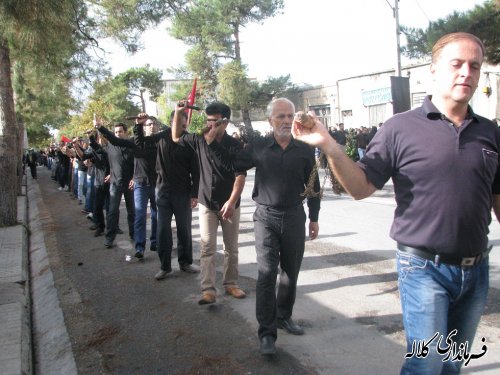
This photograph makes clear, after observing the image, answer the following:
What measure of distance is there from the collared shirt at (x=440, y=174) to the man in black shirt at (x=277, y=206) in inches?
56.7

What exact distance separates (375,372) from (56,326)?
306 centimetres

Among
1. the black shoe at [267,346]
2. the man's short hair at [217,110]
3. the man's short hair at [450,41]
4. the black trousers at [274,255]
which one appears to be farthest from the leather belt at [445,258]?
the man's short hair at [217,110]

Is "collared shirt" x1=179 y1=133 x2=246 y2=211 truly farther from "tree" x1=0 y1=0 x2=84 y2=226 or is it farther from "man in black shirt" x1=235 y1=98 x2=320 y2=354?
"tree" x1=0 y1=0 x2=84 y2=226

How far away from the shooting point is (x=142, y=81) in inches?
2709

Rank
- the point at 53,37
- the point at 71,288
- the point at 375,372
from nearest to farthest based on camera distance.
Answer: the point at 375,372
the point at 71,288
the point at 53,37

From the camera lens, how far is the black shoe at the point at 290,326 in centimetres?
382

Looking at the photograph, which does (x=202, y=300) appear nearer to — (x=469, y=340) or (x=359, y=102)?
(x=469, y=340)

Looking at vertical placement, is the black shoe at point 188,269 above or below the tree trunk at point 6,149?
below

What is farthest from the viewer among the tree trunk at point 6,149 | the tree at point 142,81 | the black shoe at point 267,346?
the tree at point 142,81

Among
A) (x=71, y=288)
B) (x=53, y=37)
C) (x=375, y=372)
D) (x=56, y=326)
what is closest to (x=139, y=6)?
(x=53, y=37)

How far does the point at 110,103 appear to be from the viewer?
58.5m

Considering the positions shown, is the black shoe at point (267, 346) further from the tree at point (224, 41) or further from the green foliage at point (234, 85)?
the green foliage at point (234, 85)

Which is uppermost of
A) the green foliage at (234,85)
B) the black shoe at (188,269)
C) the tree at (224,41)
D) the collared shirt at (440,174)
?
the tree at (224,41)

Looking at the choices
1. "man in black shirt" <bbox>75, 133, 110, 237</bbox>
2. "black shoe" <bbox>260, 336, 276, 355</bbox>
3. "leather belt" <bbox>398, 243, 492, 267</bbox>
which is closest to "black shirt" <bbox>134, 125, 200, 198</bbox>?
"black shoe" <bbox>260, 336, 276, 355</bbox>
